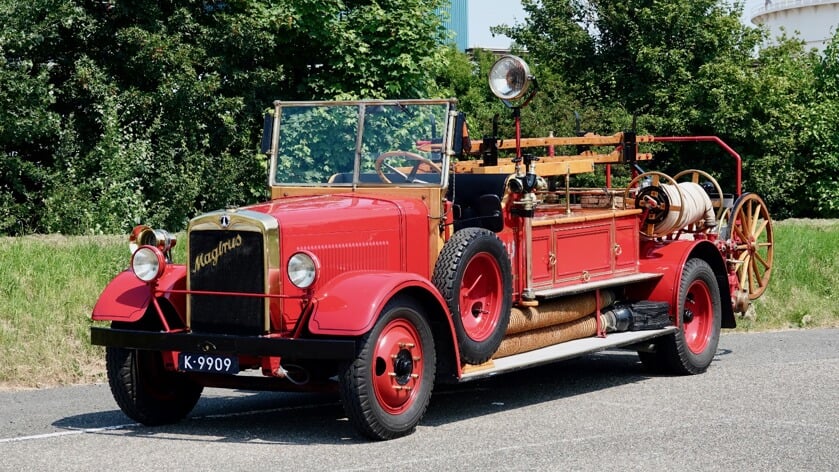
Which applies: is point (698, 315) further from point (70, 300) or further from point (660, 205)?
point (70, 300)

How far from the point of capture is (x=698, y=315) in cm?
1162

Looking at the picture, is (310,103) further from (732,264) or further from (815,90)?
(815,90)

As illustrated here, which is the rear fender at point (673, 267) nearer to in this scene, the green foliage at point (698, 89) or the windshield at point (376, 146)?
the windshield at point (376, 146)

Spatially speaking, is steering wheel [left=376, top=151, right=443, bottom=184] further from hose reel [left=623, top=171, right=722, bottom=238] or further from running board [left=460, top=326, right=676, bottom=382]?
hose reel [left=623, top=171, right=722, bottom=238]

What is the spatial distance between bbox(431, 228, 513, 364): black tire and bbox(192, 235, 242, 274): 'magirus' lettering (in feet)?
4.85

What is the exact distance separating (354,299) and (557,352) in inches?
100

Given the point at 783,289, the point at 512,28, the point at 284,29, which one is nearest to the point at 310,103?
the point at 783,289

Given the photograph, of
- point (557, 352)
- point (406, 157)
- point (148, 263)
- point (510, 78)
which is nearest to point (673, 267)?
point (557, 352)

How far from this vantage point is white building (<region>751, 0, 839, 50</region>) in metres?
52.9

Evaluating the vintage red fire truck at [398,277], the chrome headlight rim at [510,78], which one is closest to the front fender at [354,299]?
the vintage red fire truck at [398,277]

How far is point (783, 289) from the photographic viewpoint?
16984 millimetres

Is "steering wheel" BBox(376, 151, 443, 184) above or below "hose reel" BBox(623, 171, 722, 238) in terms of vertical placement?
above

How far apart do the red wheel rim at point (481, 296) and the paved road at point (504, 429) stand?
63 cm

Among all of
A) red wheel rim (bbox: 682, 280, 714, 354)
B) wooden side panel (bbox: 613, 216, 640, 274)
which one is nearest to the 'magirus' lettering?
wooden side panel (bbox: 613, 216, 640, 274)
